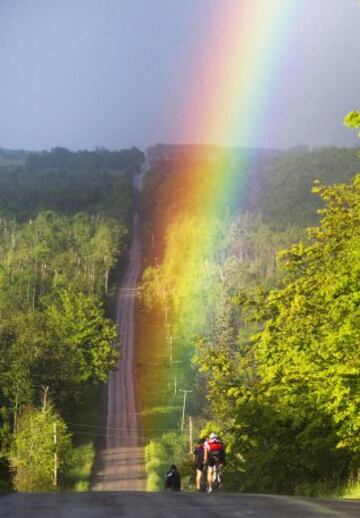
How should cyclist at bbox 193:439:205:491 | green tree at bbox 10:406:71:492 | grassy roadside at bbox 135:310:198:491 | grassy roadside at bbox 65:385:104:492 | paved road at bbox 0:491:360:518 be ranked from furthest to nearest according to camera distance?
grassy roadside at bbox 135:310:198:491 → grassy roadside at bbox 65:385:104:492 → green tree at bbox 10:406:71:492 → cyclist at bbox 193:439:205:491 → paved road at bbox 0:491:360:518

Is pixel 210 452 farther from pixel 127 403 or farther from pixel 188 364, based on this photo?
pixel 188 364

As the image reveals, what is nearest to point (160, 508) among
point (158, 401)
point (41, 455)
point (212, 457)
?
point (212, 457)

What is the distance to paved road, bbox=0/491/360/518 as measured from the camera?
13.4 m

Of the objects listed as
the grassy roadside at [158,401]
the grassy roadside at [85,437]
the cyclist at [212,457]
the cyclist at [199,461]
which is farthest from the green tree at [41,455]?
the cyclist at [212,457]

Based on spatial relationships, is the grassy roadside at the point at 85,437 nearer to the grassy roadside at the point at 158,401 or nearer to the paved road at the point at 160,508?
the grassy roadside at the point at 158,401

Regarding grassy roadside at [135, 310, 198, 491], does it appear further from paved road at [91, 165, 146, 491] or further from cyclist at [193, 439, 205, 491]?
cyclist at [193, 439, 205, 491]

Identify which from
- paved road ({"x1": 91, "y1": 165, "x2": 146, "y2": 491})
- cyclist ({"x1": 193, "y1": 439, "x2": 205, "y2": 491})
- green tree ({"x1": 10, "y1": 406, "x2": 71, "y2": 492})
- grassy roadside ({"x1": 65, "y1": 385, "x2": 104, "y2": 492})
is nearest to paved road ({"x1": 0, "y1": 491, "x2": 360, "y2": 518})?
cyclist ({"x1": 193, "y1": 439, "x2": 205, "y2": 491})

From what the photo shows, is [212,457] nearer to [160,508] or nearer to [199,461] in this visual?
[199,461]

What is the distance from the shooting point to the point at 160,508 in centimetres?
1511

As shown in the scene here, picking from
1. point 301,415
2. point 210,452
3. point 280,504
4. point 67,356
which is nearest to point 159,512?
point 280,504

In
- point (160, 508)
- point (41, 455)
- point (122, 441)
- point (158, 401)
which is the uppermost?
point (158, 401)

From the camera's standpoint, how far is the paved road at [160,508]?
1342 cm

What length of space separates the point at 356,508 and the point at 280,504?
1.27 metres

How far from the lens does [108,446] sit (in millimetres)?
105250
